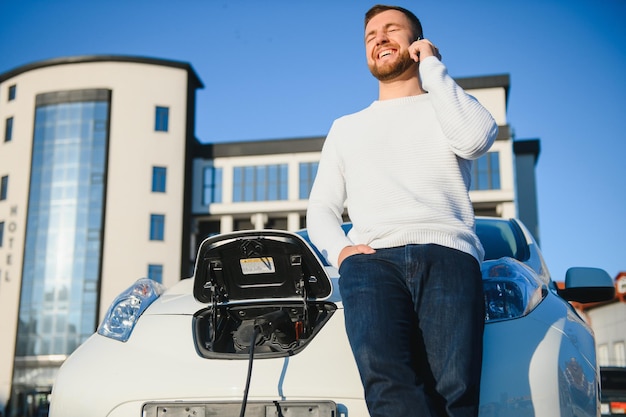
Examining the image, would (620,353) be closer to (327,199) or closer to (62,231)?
(62,231)

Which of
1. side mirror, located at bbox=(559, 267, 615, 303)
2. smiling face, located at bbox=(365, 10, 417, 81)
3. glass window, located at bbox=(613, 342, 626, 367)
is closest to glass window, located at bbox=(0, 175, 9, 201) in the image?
glass window, located at bbox=(613, 342, 626, 367)

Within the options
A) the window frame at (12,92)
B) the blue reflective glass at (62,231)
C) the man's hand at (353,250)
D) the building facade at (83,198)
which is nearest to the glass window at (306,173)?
the building facade at (83,198)

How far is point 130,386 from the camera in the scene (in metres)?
2.43

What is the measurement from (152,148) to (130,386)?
46.9m

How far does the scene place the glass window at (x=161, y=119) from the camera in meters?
48.5

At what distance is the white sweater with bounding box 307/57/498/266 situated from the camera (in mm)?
2055

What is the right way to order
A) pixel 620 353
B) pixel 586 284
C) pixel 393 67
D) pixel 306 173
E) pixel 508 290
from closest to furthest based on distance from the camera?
pixel 393 67, pixel 508 290, pixel 586 284, pixel 620 353, pixel 306 173

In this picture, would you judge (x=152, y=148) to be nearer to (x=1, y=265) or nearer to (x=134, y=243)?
(x=134, y=243)

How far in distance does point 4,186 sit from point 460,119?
52.1 metres

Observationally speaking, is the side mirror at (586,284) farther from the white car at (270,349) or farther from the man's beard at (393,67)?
the man's beard at (393,67)

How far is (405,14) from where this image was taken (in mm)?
2395

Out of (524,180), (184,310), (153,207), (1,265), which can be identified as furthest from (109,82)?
(184,310)

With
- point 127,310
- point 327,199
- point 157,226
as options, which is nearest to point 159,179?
point 157,226

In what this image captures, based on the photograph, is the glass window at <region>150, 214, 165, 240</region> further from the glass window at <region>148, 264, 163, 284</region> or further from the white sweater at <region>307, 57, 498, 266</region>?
the white sweater at <region>307, 57, 498, 266</region>
